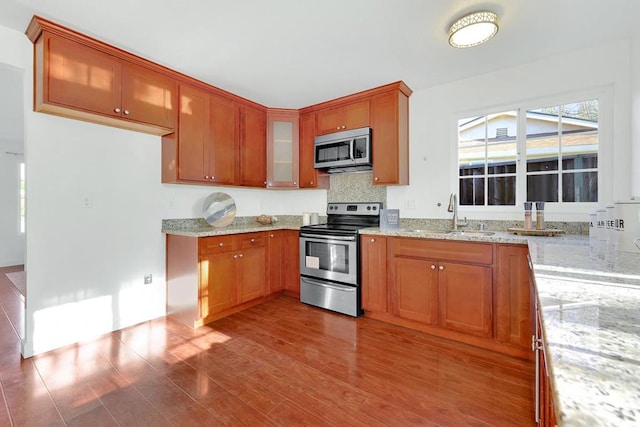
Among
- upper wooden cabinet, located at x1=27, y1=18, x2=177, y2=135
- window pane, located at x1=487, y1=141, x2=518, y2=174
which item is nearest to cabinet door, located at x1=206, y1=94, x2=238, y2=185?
upper wooden cabinet, located at x1=27, y1=18, x2=177, y2=135

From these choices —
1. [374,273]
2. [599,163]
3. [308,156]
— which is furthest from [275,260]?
[599,163]

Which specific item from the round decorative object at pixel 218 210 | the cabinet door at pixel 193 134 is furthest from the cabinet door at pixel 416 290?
the cabinet door at pixel 193 134

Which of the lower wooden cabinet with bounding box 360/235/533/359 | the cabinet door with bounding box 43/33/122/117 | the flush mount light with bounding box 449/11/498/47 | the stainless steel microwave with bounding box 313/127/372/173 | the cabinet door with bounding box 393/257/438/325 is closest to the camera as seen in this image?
the flush mount light with bounding box 449/11/498/47

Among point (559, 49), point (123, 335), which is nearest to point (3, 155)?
point (123, 335)

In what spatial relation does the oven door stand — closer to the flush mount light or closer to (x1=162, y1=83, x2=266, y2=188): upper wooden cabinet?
(x1=162, y1=83, x2=266, y2=188): upper wooden cabinet

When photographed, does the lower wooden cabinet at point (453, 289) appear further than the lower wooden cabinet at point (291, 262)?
No

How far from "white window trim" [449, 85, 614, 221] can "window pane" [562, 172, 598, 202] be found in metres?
0.04

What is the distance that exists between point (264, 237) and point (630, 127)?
11.2ft

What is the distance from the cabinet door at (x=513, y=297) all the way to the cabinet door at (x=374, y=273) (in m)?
0.94

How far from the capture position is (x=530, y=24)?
200cm

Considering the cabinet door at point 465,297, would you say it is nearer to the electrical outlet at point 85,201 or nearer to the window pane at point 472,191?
the window pane at point 472,191

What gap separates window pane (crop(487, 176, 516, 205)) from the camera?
269 cm

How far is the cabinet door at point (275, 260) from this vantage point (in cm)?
338

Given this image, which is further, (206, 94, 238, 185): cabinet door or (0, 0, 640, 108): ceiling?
(206, 94, 238, 185): cabinet door
